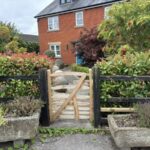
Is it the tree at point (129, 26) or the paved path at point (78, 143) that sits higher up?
Answer: the tree at point (129, 26)

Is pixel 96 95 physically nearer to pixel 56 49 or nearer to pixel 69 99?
pixel 69 99

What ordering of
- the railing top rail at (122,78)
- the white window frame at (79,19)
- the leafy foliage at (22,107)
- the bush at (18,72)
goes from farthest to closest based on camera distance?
the white window frame at (79,19) < the bush at (18,72) < the railing top rail at (122,78) < the leafy foliage at (22,107)

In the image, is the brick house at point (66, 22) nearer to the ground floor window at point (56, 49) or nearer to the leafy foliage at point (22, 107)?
the ground floor window at point (56, 49)

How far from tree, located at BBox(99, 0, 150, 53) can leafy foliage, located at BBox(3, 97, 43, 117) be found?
807 centimetres

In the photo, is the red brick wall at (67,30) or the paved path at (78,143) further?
the red brick wall at (67,30)

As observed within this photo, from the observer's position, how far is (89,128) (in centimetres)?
663

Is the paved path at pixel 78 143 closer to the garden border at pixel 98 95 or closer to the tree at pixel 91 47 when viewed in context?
the garden border at pixel 98 95

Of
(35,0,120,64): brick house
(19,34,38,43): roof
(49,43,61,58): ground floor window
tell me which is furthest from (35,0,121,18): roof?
(19,34,38,43): roof

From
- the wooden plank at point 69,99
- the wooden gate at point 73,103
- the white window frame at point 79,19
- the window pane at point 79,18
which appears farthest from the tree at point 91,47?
the wooden plank at point 69,99

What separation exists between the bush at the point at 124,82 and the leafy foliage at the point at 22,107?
5.43 ft

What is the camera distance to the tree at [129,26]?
13.1 m

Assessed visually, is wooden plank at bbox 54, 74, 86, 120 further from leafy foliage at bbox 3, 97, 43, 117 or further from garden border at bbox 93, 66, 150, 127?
leafy foliage at bbox 3, 97, 43, 117

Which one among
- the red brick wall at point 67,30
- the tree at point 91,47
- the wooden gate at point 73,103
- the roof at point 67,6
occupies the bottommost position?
the wooden gate at point 73,103

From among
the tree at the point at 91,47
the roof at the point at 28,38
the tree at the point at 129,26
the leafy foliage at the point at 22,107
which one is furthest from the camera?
the roof at the point at 28,38
